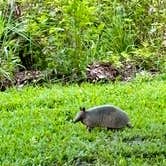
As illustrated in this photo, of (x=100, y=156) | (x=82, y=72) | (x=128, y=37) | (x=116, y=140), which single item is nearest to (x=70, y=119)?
(x=116, y=140)

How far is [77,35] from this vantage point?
26.8ft

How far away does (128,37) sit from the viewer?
8961 millimetres

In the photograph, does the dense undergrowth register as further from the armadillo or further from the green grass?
the armadillo

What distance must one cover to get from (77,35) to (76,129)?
116 inches

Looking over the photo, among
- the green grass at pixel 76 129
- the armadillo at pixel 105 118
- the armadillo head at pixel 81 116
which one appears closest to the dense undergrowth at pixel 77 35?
the green grass at pixel 76 129

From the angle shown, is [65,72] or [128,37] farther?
[128,37]

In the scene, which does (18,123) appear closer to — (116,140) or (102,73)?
(116,140)

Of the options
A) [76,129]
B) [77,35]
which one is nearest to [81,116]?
[76,129]

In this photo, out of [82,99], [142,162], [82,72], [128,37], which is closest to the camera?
[142,162]

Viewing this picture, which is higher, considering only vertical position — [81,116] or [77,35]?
[77,35]

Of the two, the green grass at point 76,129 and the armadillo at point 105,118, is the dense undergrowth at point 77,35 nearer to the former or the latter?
the green grass at point 76,129

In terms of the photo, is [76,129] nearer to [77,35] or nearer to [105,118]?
[105,118]

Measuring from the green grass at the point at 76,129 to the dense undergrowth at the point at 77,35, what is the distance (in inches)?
25.9

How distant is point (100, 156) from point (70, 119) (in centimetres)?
126
